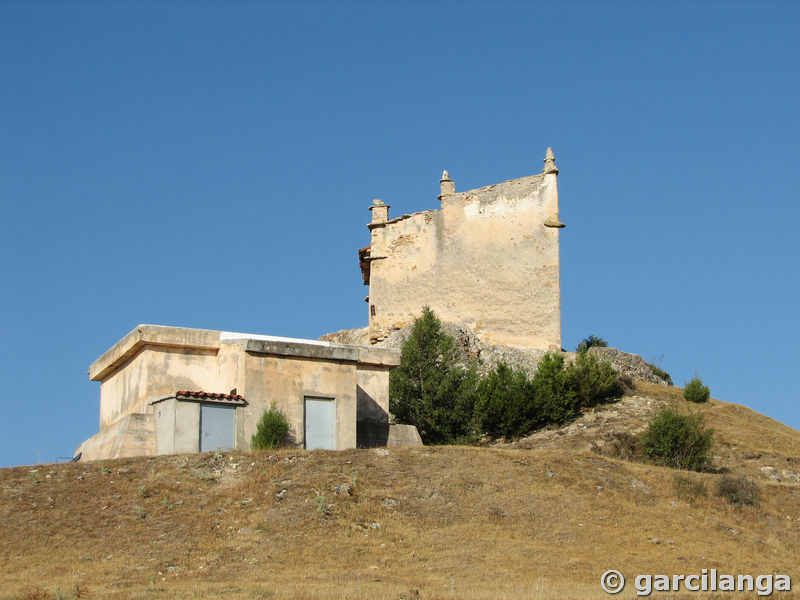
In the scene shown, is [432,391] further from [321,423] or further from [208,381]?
[208,381]

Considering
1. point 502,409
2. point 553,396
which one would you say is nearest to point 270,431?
point 502,409

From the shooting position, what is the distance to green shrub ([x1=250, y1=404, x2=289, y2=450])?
86.7 ft

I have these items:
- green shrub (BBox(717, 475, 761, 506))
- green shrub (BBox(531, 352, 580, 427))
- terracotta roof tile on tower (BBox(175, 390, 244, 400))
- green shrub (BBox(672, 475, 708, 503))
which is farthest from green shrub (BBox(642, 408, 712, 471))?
terracotta roof tile on tower (BBox(175, 390, 244, 400))

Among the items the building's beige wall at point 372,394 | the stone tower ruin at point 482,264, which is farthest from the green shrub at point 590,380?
the building's beige wall at point 372,394

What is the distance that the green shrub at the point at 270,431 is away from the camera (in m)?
26.4

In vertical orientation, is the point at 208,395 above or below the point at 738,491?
above

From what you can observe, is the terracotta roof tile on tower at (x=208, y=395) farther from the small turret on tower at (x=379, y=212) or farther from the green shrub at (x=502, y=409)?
the small turret on tower at (x=379, y=212)

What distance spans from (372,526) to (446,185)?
26950 millimetres

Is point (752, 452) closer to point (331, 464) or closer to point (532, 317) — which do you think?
point (532, 317)

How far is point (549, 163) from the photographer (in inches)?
1789

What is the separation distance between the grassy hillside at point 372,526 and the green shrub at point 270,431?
87cm

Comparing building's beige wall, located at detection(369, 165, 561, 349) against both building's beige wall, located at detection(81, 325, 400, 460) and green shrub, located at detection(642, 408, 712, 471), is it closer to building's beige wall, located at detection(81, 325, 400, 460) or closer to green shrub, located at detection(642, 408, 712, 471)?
green shrub, located at detection(642, 408, 712, 471)

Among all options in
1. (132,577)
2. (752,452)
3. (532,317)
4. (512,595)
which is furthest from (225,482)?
(532,317)

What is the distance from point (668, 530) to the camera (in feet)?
76.7
